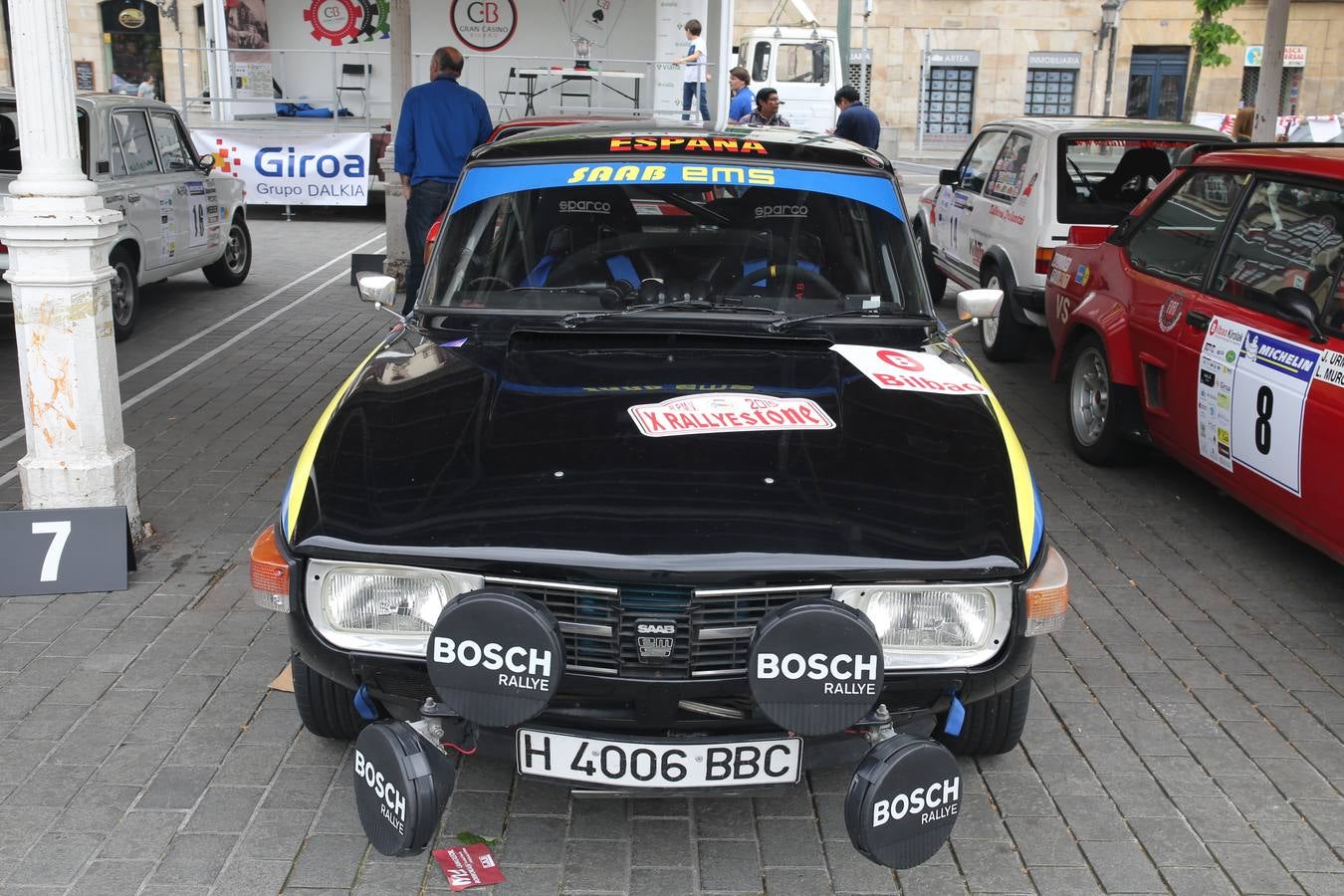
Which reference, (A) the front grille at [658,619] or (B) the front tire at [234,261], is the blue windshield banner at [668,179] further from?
(B) the front tire at [234,261]

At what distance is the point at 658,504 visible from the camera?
295 centimetres

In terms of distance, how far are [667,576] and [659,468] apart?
39cm

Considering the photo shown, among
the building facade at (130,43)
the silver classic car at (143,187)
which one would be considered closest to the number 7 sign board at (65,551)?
the silver classic car at (143,187)

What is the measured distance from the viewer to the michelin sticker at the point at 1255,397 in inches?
193

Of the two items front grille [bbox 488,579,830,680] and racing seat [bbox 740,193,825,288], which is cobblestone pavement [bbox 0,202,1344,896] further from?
racing seat [bbox 740,193,825,288]

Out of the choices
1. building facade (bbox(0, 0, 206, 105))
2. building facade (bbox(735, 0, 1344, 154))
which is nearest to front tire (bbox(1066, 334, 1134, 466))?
building facade (bbox(735, 0, 1344, 154))

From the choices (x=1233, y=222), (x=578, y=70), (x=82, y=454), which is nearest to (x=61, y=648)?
(x=82, y=454)

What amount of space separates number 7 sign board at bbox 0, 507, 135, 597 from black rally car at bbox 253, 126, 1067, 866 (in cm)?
169

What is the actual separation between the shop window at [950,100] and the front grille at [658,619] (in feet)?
114

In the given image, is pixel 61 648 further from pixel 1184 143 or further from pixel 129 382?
pixel 1184 143

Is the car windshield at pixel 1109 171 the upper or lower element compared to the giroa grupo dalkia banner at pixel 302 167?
upper

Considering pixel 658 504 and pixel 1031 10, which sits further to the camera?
pixel 1031 10

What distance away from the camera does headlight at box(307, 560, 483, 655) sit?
2.93m

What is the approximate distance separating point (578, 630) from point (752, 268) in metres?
1.87
